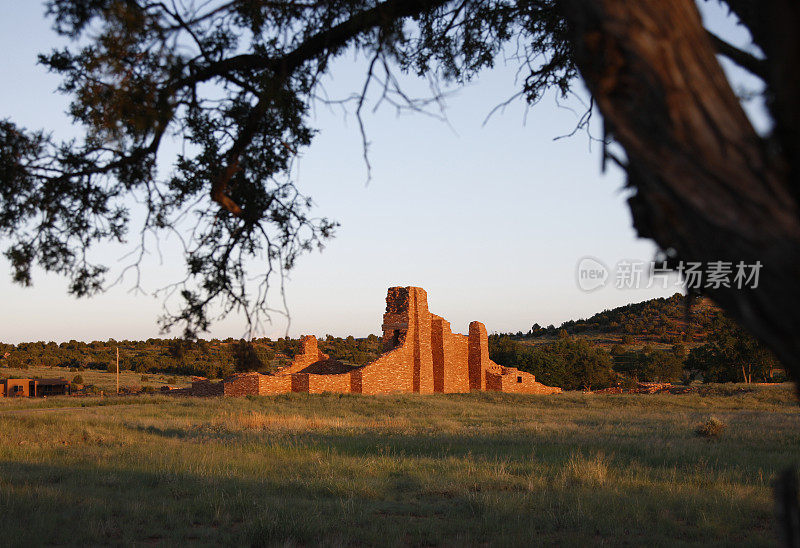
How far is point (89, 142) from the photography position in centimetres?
542

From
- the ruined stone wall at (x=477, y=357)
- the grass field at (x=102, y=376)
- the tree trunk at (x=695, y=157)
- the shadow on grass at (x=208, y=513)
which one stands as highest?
the tree trunk at (x=695, y=157)

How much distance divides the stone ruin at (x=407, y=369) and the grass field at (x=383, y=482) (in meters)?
10.1

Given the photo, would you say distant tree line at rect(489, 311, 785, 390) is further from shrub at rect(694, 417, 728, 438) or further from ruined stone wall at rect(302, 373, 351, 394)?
shrub at rect(694, 417, 728, 438)

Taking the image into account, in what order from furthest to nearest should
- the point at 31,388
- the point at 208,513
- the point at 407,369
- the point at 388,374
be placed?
the point at 31,388, the point at 407,369, the point at 388,374, the point at 208,513

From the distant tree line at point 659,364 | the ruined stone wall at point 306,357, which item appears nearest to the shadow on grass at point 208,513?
the ruined stone wall at point 306,357

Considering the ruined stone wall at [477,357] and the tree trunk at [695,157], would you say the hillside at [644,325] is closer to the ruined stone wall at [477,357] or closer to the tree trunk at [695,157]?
the ruined stone wall at [477,357]

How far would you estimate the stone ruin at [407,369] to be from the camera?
85.7 feet

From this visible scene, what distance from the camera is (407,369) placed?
2875 cm

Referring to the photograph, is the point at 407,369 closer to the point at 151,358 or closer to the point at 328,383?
the point at 328,383

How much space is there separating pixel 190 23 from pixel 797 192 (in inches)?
170

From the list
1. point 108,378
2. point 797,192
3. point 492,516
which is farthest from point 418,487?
point 108,378

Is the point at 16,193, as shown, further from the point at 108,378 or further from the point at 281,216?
the point at 108,378

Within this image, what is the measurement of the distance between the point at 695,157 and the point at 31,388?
3677 centimetres

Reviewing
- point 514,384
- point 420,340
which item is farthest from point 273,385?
point 514,384
